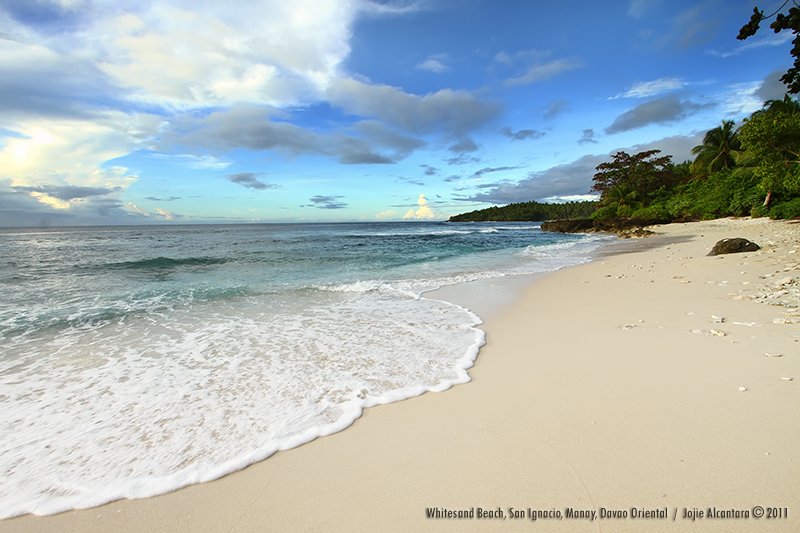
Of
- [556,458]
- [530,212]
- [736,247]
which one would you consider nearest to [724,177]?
[736,247]

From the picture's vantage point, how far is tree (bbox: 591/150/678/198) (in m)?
45.9

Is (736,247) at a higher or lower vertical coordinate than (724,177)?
lower

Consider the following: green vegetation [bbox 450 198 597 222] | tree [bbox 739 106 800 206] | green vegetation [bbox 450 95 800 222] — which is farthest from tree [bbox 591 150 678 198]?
green vegetation [bbox 450 198 597 222]

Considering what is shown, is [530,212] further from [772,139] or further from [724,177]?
[772,139]

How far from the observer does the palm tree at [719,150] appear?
4219 centimetres

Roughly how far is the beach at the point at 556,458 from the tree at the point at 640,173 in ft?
170

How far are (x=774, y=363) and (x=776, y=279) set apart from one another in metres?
5.23

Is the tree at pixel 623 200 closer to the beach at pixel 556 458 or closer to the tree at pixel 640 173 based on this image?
the tree at pixel 640 173

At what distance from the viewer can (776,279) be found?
686cm

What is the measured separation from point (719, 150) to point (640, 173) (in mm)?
9009

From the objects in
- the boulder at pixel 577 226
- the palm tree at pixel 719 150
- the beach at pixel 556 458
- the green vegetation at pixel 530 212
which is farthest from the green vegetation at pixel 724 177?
the green vegetation at pixel 530 212

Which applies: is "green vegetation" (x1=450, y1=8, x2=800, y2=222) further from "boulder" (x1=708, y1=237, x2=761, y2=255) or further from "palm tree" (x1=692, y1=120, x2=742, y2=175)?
"boulder" (x1=708, y1=237, x2=761, y2=255)

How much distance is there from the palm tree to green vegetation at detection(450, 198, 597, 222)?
2779 inches

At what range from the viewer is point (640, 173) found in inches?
1818
